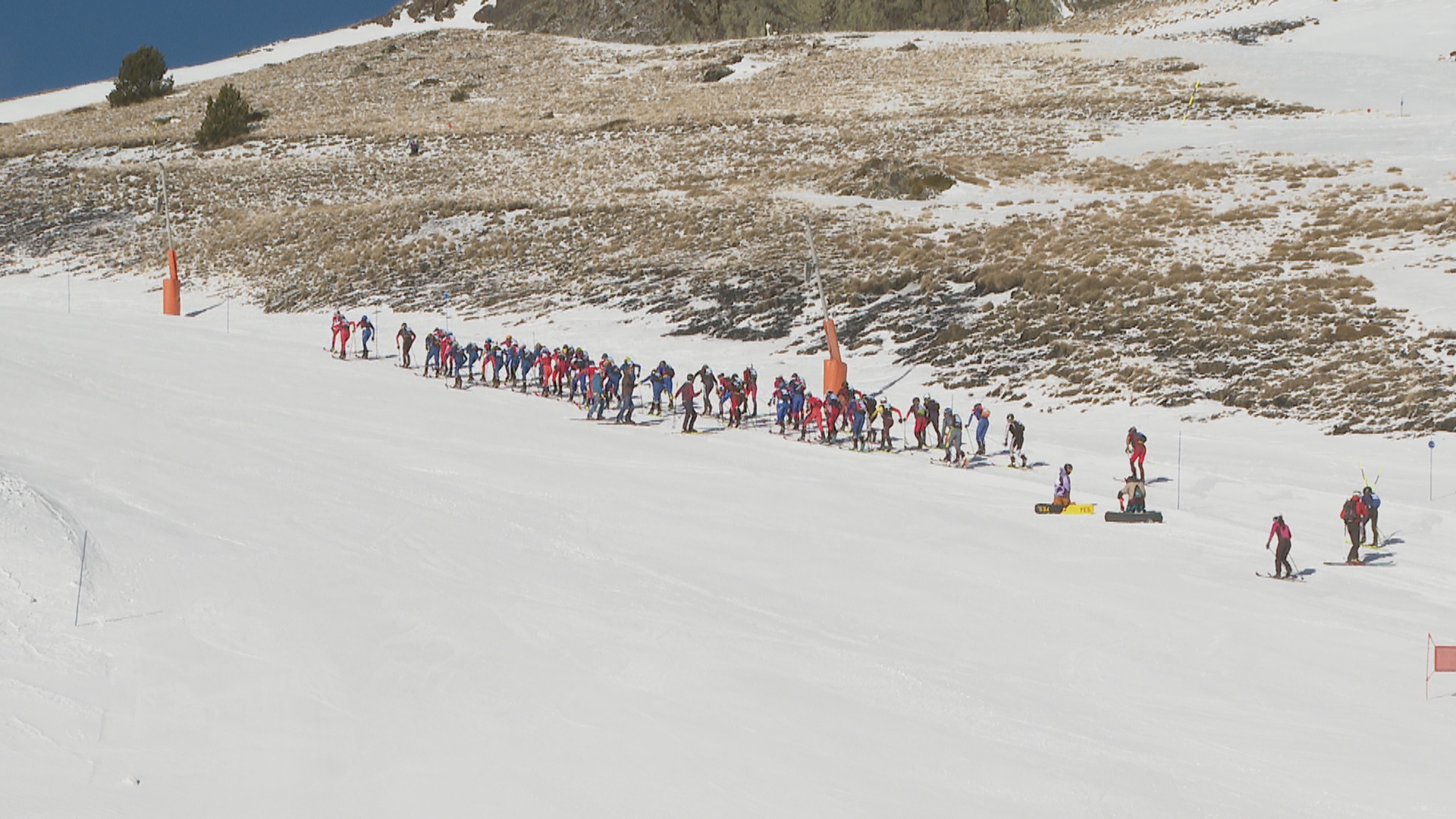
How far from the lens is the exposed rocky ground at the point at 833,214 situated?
104 feet

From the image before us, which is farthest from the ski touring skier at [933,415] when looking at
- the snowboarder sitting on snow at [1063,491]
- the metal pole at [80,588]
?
the metal pole at [80,588]

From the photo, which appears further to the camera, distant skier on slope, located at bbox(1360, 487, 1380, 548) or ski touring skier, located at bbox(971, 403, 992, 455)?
ski touring skier, located at bbox(971, 403, 992, 455)

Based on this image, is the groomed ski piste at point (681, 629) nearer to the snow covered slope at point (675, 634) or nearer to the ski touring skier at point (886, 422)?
the snow covered slope at point (675, 634)

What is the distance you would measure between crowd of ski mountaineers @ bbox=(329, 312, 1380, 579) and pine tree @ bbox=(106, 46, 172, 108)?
73310 millimetres

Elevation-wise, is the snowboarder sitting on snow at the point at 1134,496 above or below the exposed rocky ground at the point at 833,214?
below

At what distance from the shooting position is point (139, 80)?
95562 millimetres

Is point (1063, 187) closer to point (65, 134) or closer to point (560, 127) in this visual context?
point (560, 127)

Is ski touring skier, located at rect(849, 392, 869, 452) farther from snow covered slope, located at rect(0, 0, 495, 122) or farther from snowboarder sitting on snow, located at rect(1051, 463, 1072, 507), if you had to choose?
snow covered slope, located at rect(0, 0, 495, 122)

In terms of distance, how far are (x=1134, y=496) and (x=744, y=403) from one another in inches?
382

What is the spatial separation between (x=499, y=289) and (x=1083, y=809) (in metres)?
36.4

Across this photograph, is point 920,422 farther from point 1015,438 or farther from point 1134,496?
point 1134,496

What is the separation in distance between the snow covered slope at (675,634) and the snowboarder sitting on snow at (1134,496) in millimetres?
558

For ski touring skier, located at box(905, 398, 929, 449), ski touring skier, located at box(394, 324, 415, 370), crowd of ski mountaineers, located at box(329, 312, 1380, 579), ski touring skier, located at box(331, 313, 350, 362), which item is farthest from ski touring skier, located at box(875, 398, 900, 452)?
ski touring skier, located at box(331, 313, 350, 362)

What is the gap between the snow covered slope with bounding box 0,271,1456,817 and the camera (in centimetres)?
1001
